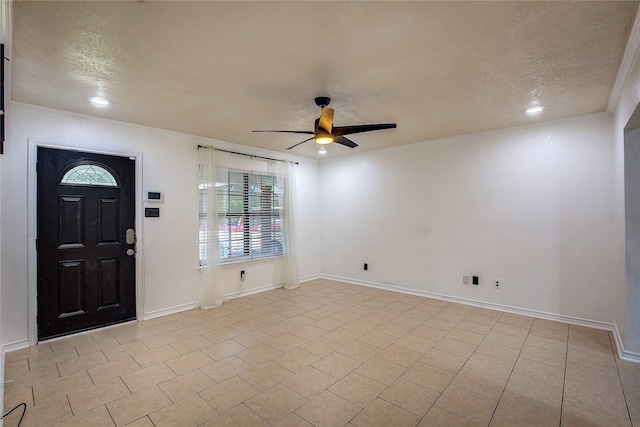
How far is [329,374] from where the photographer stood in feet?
8.39

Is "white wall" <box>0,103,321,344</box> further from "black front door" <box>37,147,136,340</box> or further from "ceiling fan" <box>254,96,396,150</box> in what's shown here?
"ceiling fan" <box>254,96,396,150</box>

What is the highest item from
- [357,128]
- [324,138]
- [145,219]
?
[357,128]

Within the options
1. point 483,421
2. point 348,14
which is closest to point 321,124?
point 348,14

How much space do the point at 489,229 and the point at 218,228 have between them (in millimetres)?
3935

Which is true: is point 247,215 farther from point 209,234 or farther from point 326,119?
point 326,119

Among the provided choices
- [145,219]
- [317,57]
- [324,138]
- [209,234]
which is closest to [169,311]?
[209,234]

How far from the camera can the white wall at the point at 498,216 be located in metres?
3.54

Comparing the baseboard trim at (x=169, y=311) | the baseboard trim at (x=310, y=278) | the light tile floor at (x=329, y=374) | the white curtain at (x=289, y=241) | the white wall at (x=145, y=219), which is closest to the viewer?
the light tile floor at (x=329, y=374)

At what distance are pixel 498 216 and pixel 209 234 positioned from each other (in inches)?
162

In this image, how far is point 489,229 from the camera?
13.9 ft

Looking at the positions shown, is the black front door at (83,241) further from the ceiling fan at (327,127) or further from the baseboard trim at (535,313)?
the baseboard trim at (535,313)

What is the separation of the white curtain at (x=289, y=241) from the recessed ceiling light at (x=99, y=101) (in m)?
2.88

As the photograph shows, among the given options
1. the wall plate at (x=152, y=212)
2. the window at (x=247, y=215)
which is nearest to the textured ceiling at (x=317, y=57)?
the wall plate at (x=152, y=212)

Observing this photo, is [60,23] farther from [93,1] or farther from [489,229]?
[489,229]
